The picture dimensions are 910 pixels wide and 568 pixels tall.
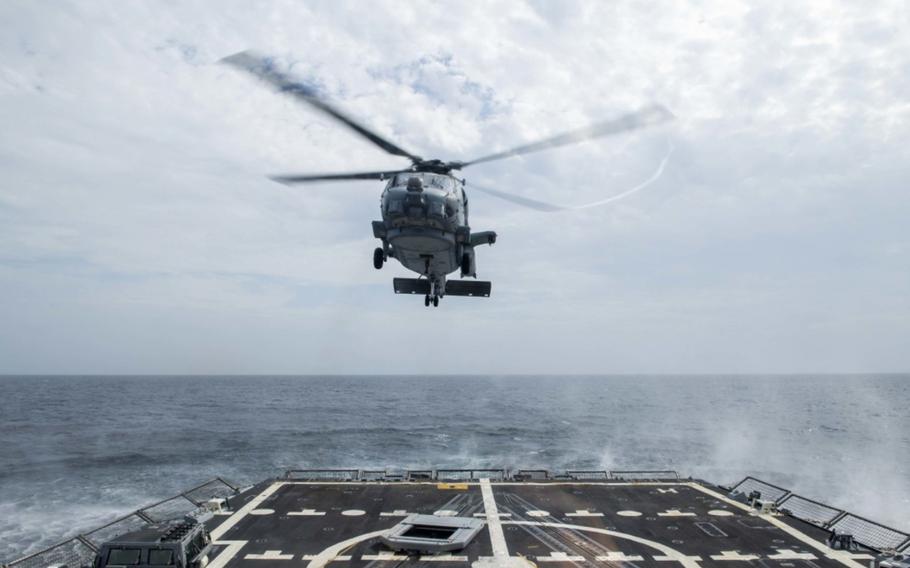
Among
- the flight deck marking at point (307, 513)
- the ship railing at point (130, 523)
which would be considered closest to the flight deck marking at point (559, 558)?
the flight deck marking at point (307, 513)

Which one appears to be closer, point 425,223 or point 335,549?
point 425,223

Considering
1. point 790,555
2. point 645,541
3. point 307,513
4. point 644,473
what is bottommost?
point 307,513

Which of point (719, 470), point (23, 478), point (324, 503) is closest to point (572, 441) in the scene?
point (719, 470)

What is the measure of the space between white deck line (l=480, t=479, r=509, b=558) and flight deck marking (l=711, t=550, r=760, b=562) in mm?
9055

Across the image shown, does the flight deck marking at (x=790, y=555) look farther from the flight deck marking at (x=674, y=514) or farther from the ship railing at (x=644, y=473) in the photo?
the ship railing at (x=644, y=473)

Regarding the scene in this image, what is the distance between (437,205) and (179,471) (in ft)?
185

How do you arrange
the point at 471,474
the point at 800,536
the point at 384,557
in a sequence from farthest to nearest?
the point at 471,474 < the point at 800,536 < the point at 384,557

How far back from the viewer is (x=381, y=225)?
24.2 metres

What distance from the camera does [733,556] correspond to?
83.3 feet

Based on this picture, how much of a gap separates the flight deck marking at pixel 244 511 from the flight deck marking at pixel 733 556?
22800mm

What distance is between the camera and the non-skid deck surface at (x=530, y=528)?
24.9m

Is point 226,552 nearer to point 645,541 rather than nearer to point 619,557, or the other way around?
point 619,557

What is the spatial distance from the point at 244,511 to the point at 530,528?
52.0 feet

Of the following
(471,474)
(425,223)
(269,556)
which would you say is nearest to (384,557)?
(269,556)
